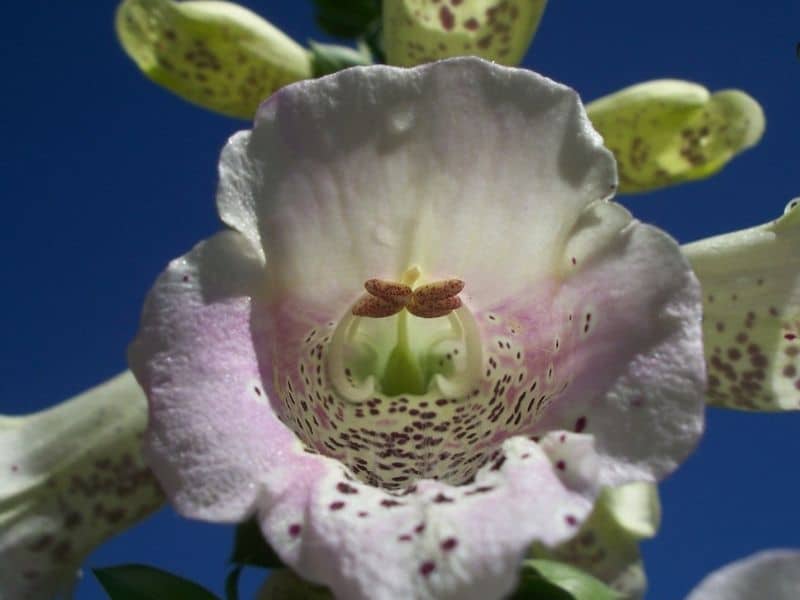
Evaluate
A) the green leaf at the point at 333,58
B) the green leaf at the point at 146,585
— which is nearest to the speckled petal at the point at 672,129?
the green leaf at the point at 333,58

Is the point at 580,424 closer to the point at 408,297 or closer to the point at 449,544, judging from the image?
the point at 449,544

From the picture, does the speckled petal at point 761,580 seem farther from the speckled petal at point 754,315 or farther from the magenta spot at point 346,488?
the speckled petal at point 754,315

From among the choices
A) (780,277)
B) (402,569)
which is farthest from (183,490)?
(780,277)

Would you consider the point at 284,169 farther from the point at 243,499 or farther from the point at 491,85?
the point at 243,499

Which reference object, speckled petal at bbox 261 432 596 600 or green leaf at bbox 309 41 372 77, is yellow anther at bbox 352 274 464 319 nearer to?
speckled petal at bbox 261 432 596 600

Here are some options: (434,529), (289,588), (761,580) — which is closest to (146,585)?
(289,588)

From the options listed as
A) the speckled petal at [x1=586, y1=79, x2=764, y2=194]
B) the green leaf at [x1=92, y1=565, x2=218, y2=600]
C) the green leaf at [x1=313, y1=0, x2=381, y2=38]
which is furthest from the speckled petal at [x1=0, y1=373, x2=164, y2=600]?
the speckled petal at [x1=586, y1=79, x2=764, y2=194]
